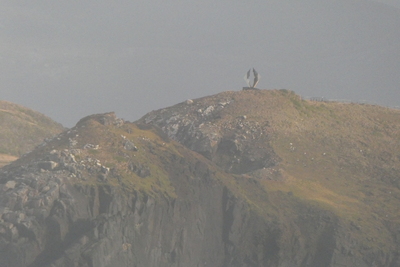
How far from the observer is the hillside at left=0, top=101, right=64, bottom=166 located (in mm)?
76375

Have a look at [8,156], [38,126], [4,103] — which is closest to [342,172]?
[8,156]

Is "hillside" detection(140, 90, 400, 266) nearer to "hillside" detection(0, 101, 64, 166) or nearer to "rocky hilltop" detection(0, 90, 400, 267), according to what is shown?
"rocky hilltop" detection(0, 90, 400, 267)

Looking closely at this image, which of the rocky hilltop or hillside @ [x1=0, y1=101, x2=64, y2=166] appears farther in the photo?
hillside @ [x1=0, y1=101, x2=64, y2=166]

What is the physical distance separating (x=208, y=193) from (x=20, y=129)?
35.4 m

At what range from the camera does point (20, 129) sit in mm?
81125

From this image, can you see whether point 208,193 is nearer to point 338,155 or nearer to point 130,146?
point 130,146

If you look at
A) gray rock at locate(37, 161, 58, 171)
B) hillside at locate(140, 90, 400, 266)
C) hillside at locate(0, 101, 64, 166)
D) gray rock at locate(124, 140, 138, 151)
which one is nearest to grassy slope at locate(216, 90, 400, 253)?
hillside at locate(140, 90, 400, 266)

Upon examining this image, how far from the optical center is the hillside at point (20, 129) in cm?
7638

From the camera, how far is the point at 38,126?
277ft

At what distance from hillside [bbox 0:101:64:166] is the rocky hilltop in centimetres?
1463

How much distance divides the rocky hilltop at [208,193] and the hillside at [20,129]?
48.0 ft

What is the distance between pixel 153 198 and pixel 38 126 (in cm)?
4055

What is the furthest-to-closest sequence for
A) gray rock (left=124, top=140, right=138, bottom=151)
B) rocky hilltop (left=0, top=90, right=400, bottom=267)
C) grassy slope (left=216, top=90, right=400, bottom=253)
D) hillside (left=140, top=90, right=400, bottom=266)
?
grassy slope (left=216, top=90, right=400, bottom=253)
hillside (left=140, top=90, right=400, bottom=266)
gray rock (left=124, top=140, right=138, bottom=151)
rocky hilltop (left=0, top=90, right=400, bottom=267)

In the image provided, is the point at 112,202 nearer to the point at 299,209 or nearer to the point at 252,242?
the point at 252,242
